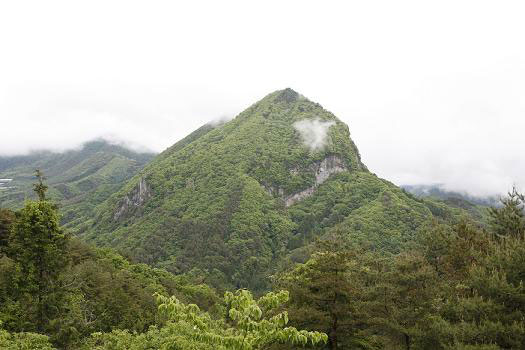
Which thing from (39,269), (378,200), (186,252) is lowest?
(186,252)

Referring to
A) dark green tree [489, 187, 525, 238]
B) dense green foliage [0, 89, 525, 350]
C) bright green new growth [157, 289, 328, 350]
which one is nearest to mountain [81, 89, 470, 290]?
dense green foliage [0, 89, 525, 350]

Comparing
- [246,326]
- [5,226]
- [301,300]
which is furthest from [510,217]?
[5,226]

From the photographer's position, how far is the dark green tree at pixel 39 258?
1060 inches

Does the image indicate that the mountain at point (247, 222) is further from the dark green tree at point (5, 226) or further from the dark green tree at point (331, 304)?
the dark green tree at point (331, 304)

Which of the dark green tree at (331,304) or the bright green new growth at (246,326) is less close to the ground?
the bright green new growth at (246,326)

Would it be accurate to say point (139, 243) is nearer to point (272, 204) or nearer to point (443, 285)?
point (272, 204)

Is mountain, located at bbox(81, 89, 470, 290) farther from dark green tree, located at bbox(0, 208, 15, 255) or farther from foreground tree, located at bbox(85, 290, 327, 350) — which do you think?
foreground tree, located at bbox(85, 290, 327, 350)

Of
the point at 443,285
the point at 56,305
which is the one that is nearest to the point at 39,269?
the point at 56,305

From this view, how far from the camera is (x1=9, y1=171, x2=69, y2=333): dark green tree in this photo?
26.9 m

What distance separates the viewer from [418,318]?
2659 cm

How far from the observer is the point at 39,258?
2752 cm

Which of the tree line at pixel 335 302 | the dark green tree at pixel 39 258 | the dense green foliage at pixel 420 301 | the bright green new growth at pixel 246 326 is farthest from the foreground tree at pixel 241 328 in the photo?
the dark green tree at pixel 39 258

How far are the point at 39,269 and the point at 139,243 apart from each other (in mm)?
138866

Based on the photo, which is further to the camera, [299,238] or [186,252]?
[299,238]
